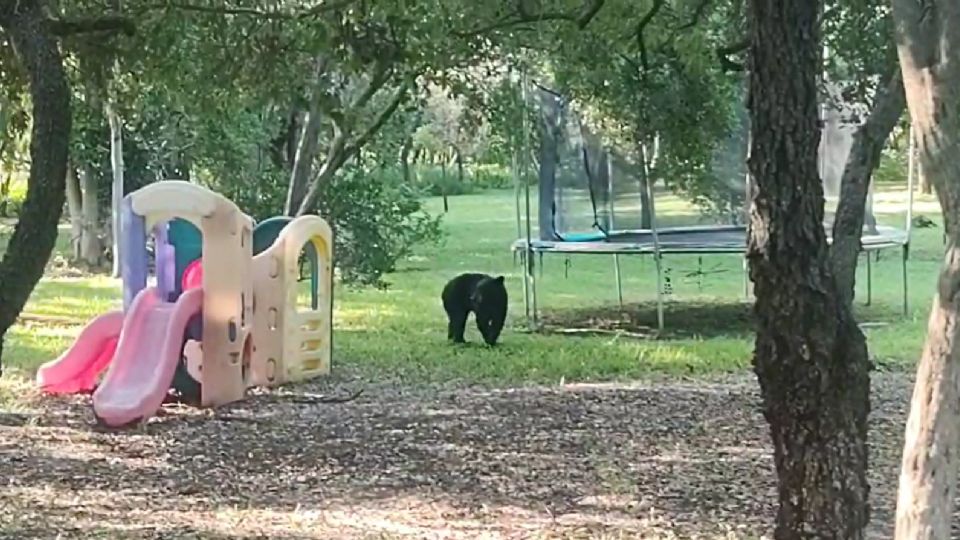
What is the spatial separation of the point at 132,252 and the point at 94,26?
151 inches

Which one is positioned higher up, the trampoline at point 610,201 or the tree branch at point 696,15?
the tree branch at point 696,15

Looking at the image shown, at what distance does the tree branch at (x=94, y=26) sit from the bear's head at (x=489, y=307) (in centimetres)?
610

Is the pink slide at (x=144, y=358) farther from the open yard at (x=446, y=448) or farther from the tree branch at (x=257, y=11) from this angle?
the tree branch at (x=257, y=11)

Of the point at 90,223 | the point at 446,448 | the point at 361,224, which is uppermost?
the point at 361,224

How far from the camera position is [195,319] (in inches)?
349

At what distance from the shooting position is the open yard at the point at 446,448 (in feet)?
18.7

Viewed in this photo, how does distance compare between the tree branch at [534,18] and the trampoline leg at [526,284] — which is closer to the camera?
the tree branch at [534,18]

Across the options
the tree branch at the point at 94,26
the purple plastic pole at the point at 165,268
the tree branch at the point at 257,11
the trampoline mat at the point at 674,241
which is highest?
the tree branch at the point at 257,11

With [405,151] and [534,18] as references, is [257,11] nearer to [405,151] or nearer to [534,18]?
[534,18]

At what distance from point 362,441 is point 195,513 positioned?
1.76m

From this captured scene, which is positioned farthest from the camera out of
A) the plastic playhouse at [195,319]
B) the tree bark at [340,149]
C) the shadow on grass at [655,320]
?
the shadow on grass at [655,320]

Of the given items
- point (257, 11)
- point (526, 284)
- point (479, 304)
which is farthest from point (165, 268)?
point (526, 284)

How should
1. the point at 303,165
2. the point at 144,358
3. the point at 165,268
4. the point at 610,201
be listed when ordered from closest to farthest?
1. the point at 144,358
2. the point at 165,268
3. the point at 303,165
4. the point at 610,201

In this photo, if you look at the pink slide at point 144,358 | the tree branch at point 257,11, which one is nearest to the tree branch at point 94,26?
the tree branch at point 257,11
